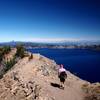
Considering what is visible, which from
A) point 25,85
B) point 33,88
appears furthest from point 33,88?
point 25,85

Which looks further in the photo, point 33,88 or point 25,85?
point 25,85

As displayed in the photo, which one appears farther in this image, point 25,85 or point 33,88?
point 25,85

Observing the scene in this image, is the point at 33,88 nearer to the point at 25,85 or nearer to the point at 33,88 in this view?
the point at 33,88

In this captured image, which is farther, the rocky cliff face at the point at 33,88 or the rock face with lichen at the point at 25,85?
the rock face with lichen at the point at 25,85

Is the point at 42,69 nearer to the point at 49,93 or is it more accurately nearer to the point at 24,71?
the point at 24,71

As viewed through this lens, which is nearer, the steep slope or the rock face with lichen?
the steep slope

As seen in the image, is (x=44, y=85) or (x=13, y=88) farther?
(x=13, y=88)

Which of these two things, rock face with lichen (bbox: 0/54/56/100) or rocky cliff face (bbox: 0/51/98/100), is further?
rock face with lichen (bbox: 0/54/56/100)

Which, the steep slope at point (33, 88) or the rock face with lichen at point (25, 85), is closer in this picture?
the steep slope at point (33, 88)

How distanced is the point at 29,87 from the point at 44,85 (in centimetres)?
165

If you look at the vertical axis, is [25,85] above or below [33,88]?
below

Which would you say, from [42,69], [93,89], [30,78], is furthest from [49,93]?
[42,69]

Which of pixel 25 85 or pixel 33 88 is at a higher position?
pixel 33 88

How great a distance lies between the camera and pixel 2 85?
25875 millimetres
